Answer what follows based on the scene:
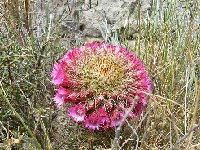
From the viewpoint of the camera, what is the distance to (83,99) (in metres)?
1.41

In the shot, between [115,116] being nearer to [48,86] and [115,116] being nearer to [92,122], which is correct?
[92,122]

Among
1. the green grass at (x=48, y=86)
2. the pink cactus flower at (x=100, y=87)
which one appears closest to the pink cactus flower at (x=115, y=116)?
the pink cactus flower at (x=100, y=87)

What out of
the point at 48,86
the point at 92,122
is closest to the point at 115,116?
the point at 92,122

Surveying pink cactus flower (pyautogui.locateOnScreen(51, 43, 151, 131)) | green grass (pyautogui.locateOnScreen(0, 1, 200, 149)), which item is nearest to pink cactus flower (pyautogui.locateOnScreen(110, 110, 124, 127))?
pink cactus flower (pyautogui.locateOnScreen(51, 43, 151, 131))

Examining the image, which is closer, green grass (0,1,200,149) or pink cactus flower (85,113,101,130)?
pink cactus flower (85,113,101,130)

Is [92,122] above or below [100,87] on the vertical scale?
below

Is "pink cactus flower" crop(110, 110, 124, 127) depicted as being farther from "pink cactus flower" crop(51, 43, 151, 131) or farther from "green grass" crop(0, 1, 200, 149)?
"green grass" crop(0, 1, 200, 149)

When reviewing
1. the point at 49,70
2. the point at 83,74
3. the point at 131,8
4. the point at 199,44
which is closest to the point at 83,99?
the point at 83,74

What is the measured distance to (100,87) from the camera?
4.55 feet

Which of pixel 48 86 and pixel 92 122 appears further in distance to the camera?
pixel 48 86

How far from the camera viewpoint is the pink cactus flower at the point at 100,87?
1.38m

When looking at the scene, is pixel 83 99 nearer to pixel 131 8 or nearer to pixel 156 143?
pixel 156 143

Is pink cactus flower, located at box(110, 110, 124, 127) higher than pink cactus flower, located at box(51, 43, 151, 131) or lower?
lower

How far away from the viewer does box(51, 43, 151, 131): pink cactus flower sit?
4.54ft
